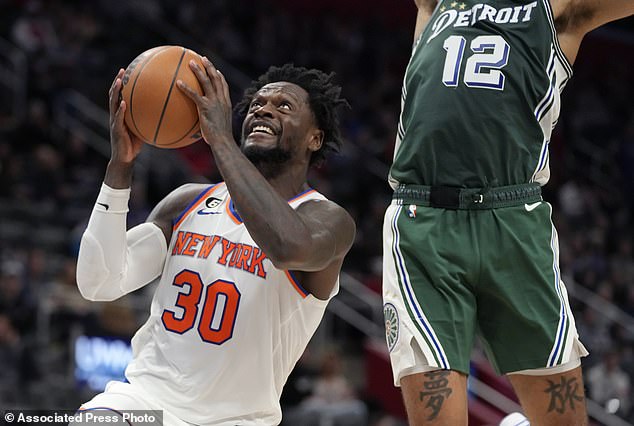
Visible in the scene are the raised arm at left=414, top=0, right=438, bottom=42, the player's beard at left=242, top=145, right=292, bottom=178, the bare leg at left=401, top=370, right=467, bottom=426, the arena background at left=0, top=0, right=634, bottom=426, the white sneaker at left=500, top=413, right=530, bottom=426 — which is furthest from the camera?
the arena background at left=0, top=0, right=634, bottom=426

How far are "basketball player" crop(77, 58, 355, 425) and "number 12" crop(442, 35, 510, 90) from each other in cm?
69

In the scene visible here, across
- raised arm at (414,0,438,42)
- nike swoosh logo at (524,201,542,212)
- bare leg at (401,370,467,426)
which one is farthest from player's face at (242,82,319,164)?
bare leg at (401,370,467,426)

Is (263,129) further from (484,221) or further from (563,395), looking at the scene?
(563,395)

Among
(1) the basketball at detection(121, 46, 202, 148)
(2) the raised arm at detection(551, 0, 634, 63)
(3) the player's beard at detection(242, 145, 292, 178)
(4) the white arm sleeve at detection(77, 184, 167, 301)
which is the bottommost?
(4) the white arm sleeve at detection(77, 184, 167, 301)

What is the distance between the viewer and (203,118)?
3.72 metres

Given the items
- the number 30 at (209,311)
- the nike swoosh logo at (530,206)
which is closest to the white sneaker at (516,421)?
the nike swoosh logo at (530,206)

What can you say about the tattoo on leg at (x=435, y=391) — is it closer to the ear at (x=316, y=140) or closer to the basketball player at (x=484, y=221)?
the basketball player at (x=484, y=221)

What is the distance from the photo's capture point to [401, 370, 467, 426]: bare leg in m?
3.47

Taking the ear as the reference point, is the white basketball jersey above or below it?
below

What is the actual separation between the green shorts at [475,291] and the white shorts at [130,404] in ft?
2.74

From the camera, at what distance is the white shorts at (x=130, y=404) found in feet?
12.2

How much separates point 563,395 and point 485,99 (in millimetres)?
1069

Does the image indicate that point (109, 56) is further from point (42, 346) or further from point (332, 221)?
point (332, 221)

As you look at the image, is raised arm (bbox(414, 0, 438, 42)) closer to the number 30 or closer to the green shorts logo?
the green shorts logo
